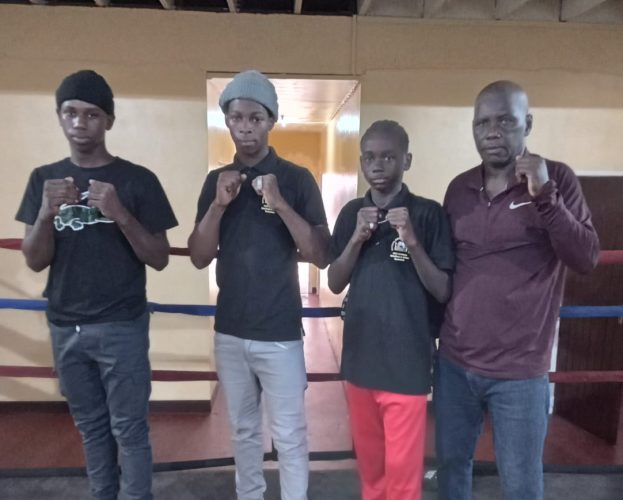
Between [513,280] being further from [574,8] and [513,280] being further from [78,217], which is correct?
[574,8]

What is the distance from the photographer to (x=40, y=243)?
1.39 meters

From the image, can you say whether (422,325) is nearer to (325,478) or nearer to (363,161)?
(363,161)

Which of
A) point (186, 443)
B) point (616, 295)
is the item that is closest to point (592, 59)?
point (616, 295)

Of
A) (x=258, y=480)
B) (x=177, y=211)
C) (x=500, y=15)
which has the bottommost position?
(x=258, y=480)

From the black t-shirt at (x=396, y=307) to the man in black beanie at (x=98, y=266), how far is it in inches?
25.2

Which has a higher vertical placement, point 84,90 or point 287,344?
point 84,90

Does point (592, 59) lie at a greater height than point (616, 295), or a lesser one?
greater

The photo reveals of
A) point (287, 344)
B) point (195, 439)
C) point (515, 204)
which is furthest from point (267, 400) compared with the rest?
point (195, 439)

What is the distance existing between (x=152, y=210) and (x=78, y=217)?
0.21 metres

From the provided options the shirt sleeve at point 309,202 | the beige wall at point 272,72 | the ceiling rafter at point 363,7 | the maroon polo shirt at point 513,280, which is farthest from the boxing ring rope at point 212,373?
the ceiling rafter at point 363,7

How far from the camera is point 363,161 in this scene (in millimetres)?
1395

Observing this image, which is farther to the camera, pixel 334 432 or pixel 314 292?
pixel 314 292

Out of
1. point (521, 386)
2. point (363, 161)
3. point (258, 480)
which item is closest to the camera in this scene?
point (521, 386)

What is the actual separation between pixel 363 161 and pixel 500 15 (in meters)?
2.11
